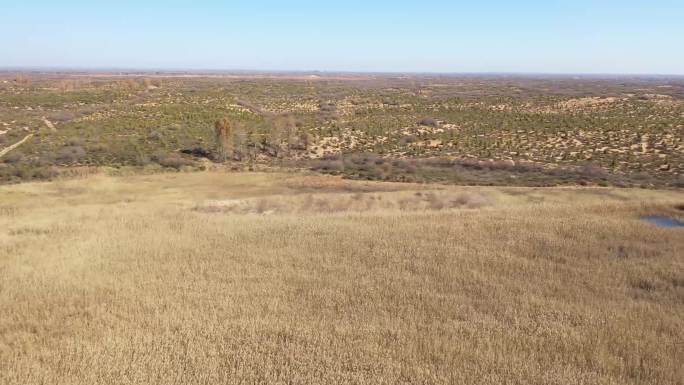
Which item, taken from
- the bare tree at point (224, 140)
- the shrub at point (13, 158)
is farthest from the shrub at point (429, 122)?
the shrub at point (13, 158)

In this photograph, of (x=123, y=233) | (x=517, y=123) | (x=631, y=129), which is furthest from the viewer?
(x=517, y=123)

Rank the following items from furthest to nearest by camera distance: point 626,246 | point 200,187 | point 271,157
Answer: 1. point 271,157
2. point 200,187
3. point 626,246

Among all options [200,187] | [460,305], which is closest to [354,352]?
[460,305]

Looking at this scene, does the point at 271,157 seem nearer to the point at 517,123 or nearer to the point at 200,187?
the point at 200,187

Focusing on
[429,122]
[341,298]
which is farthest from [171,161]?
[429,122]

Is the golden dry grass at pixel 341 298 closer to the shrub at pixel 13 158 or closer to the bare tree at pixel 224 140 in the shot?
the shrub at pixel 13 158

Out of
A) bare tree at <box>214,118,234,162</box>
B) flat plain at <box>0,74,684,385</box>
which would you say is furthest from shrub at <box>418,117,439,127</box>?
bare tree at <box>214,118,234,162</box>
